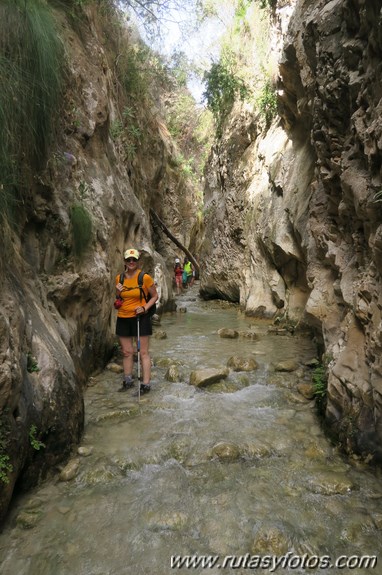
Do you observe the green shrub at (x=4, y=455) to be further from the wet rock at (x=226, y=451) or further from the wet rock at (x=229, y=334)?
the wet rock at (x=229, y=334)

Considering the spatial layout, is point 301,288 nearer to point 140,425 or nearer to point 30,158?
point 140,425

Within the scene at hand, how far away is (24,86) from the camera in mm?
4020

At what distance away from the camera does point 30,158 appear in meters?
4.72

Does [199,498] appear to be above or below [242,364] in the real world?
below

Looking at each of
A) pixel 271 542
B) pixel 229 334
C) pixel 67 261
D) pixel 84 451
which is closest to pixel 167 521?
pixel 271 542

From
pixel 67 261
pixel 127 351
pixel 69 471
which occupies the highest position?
pixel 67 261

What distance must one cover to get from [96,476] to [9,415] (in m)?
1.14

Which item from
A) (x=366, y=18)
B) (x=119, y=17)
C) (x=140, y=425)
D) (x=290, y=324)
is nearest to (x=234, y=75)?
(x=119, y=17)

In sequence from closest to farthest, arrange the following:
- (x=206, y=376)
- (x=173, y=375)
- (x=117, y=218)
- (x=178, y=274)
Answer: (x=206, y=376)
(x=173, y=375)
(x=117, y=218)
(x=178, y=274)

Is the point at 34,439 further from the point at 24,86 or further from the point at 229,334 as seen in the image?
the point at 229,334

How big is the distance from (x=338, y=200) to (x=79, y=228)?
3.92 meters

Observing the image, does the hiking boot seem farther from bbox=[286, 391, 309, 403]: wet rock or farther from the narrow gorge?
bbox=[286, 391, 309, 403]: wet rock

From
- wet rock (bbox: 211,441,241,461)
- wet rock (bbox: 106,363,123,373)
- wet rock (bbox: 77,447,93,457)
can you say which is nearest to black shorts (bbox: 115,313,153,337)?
wet rock (bbox: 106,363,123,373)

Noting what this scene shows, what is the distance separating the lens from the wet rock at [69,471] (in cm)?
349
